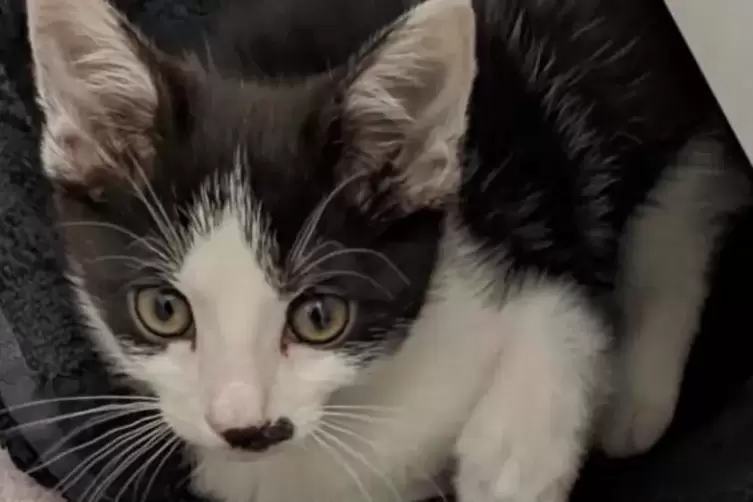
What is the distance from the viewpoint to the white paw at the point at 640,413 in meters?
1.28

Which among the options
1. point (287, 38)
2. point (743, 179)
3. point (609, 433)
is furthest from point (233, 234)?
point (743, 179)

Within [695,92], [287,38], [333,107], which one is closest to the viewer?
[333,107]

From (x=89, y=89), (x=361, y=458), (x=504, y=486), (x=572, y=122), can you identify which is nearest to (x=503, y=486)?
(x=504, y=486)

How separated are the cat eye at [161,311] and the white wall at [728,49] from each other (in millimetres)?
468

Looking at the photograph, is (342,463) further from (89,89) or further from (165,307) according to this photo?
(89,89)

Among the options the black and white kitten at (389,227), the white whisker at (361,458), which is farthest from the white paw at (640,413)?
the white whisker at (361,458)

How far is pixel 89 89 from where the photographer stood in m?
0.98

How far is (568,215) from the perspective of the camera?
4.01 ft

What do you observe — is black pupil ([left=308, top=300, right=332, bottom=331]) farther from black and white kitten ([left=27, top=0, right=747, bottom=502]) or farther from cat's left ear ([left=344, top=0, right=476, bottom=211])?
cat's left ear ([left=344, top=0, right=476, bottom=211])

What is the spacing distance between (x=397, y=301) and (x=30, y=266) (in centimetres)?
48

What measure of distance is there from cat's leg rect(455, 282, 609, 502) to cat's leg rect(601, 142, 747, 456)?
0.12 m

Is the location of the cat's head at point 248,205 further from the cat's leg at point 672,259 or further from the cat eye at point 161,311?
the cat's leg at point 672,259

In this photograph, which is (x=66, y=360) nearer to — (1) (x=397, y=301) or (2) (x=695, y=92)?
(1) (x=397, y=301)

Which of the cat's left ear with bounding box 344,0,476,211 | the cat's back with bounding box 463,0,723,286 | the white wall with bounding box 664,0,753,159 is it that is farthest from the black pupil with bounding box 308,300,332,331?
the white wall with bounding box 664,0,753,159
